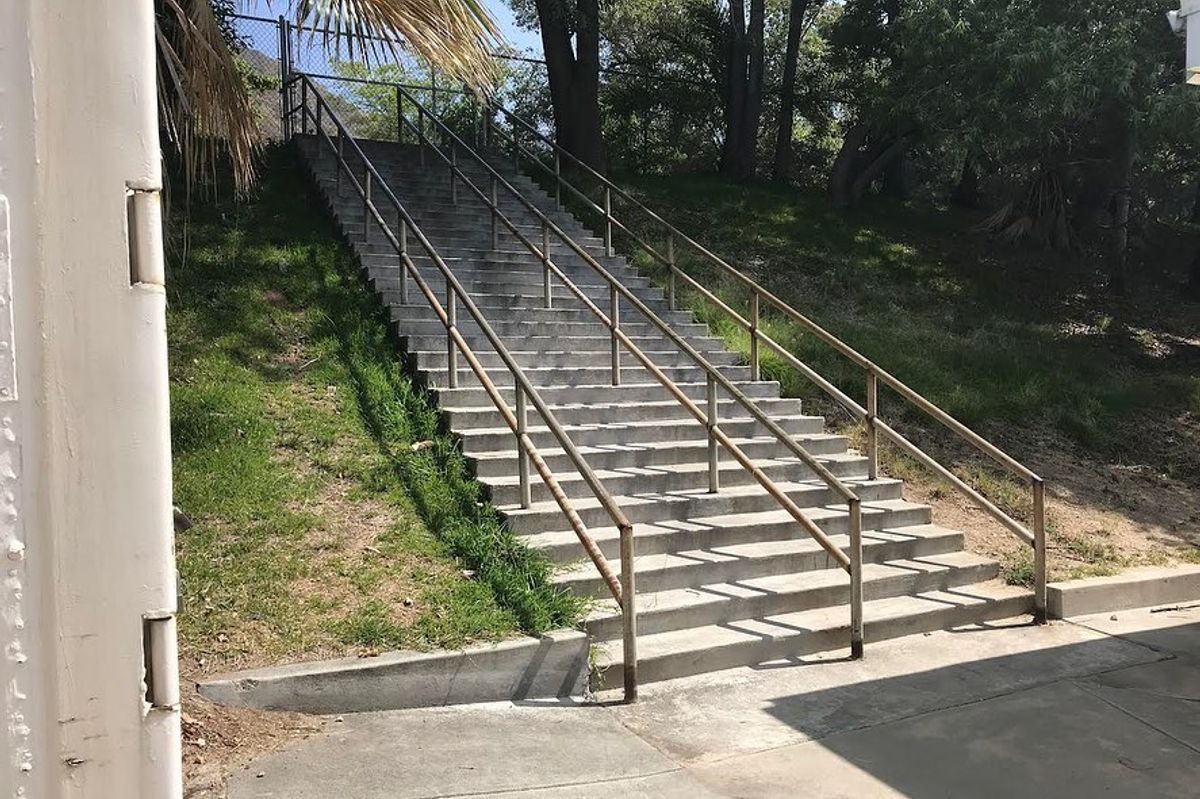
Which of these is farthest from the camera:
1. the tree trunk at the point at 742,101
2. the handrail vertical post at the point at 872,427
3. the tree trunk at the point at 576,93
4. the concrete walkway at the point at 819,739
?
the tree trunk at the point at 742,101

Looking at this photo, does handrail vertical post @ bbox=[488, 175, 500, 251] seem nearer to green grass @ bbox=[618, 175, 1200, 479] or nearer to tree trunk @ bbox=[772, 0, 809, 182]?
green grass @ bbox=[618, 175, 1200, 479]

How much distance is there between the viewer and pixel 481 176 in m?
14.8

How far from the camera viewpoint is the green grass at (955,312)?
35.0ft

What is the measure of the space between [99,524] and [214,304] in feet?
27.7

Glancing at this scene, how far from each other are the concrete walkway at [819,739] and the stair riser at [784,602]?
0.45 m

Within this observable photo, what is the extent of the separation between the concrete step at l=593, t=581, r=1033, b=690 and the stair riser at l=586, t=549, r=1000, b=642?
0.14 ft

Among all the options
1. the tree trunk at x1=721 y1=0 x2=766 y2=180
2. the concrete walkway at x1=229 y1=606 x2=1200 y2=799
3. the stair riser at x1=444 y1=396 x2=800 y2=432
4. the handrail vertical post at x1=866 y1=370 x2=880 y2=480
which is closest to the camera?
the concrete walkway at x1=229 y1=606 x2=1200 y2=799

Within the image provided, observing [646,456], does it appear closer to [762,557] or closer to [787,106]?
[762,557]

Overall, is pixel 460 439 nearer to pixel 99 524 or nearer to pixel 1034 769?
pixel 1034 769

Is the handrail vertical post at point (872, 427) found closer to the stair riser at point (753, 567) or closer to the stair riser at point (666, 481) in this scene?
the stair riser at point (666, 481)

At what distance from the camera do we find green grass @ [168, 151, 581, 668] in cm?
520

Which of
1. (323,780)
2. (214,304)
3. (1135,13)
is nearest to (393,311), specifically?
(214,304)

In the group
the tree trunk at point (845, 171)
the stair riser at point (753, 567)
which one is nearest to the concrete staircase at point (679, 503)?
the stair riser at point (753, 567)

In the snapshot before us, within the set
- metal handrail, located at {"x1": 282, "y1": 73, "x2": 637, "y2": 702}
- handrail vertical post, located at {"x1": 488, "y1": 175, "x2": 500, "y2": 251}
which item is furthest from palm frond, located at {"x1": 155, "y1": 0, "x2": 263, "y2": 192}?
handrail vertical post, located at {"x1": 488, "y1": 175, "x2": 500, "y2": 251}
